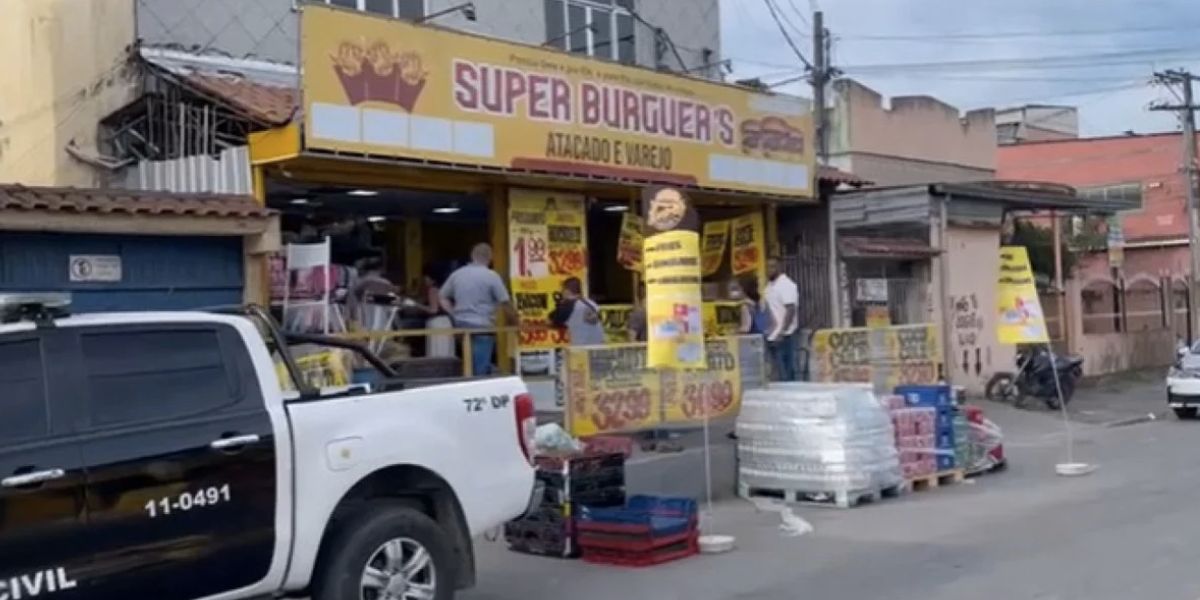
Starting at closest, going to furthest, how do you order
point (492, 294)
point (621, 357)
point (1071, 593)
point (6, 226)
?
1. point (1071, 593)
2. point (6, 226)
3. point (621, 357)
4. point (492, 294)

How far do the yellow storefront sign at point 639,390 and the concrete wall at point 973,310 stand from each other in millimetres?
10343

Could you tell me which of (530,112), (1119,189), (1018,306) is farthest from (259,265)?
(1119,189)

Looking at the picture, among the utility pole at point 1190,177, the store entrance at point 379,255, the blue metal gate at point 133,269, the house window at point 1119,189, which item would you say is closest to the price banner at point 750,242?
the store entrance at point 379,255

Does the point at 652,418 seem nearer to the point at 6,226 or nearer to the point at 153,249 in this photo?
the point at 153,249

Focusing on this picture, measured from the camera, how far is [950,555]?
10.6 metres

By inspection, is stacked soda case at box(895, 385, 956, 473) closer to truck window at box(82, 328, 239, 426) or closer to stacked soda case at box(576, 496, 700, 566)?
stacked soda case at box(576, 496, 700, 566)

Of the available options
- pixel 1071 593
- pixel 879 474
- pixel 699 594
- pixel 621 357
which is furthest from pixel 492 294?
pixel 1071 593

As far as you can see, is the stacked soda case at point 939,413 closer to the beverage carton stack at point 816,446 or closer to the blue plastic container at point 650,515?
the beverage carton stack at point 816,446

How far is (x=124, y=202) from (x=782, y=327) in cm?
792

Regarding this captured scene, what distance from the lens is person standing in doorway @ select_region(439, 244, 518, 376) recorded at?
602 inches

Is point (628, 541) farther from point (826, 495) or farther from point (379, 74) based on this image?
point (379, 74)

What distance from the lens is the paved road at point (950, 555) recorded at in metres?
9.38

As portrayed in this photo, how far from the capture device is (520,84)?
15.8m

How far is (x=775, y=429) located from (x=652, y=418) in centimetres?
129
